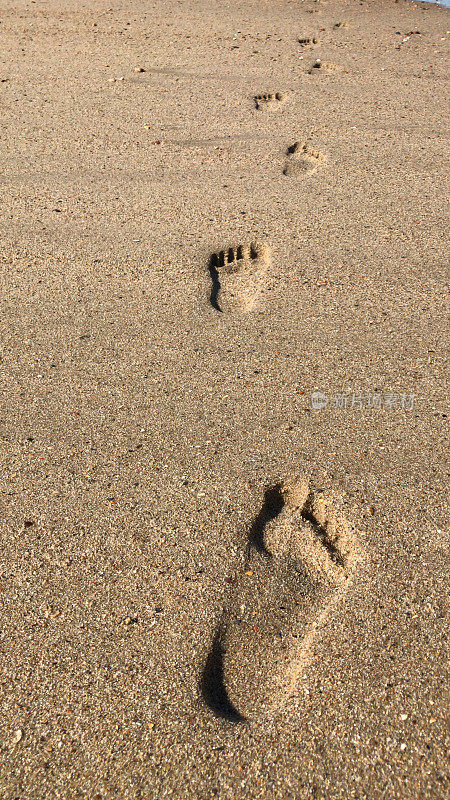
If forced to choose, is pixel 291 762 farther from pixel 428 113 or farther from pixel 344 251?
pixel 428 113

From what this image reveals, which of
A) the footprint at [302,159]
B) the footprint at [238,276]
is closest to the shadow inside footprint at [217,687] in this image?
the footprint at [238,276]

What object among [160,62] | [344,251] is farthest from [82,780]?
[160,62]

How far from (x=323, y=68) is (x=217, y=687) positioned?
4.79 metres

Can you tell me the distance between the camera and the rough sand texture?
5.43 ft

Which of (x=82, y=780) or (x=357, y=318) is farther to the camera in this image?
(x=357, y=318)

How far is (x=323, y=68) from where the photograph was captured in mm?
5172

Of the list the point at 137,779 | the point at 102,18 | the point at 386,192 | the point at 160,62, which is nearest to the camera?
the point at 137,779

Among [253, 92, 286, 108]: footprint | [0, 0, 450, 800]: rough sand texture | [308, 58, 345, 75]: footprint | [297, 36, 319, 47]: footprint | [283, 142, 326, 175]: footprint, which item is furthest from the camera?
[297, 36, 319, 47]: footprint

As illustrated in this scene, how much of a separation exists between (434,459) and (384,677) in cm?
82

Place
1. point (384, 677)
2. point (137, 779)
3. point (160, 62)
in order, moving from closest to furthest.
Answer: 1. point (137, 779)
2. point (384, 677)
3. point (160, 62)

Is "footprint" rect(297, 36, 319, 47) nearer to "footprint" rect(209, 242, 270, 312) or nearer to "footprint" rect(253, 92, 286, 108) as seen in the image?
"footprint" rect(253, 92, 286, 108)

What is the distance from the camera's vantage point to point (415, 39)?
5617mm

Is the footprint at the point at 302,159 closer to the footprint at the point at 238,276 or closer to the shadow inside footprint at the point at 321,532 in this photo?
the footprint at the point at 238,276

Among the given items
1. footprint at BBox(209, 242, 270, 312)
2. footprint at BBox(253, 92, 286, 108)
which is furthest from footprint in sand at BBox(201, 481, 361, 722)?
footprint at BBox(253, 92, 286, 108)
